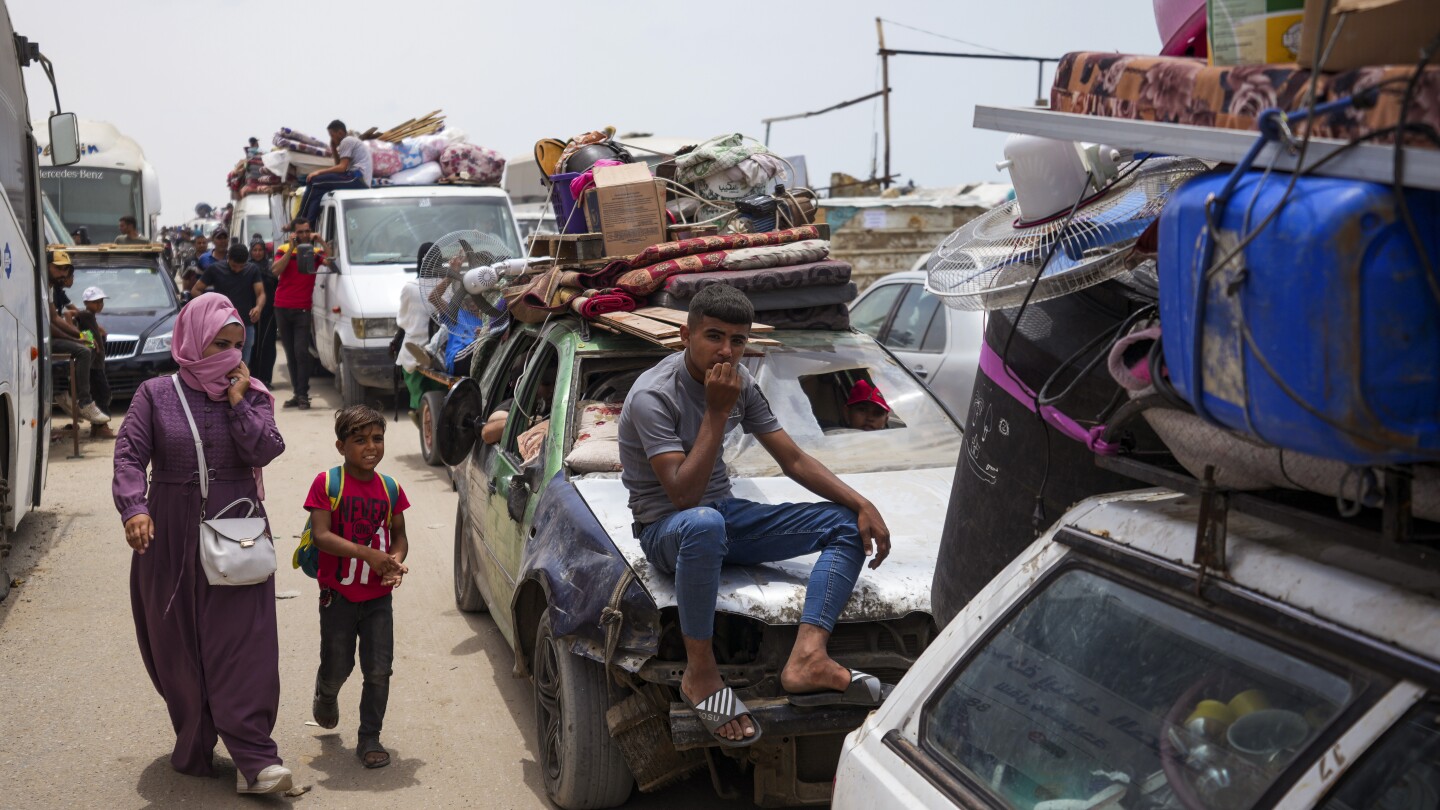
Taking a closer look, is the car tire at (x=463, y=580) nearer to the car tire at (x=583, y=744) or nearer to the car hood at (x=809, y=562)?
the car hood at (x=809, y=562)

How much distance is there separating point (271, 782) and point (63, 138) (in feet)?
20.5

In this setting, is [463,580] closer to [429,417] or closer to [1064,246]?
[429,417]

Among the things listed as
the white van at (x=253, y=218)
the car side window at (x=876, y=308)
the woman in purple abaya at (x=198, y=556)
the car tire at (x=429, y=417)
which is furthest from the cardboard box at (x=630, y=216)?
the white van at (x=253, y=218)

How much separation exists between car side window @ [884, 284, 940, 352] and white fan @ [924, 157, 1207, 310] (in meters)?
7.08

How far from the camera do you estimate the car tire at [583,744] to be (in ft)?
13.5

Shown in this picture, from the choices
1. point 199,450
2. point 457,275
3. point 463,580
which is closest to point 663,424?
point 199,450

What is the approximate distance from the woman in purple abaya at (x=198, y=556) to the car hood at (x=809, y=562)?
120cm

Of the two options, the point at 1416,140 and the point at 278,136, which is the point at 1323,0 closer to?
the point at 1416,140

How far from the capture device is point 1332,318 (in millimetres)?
1418

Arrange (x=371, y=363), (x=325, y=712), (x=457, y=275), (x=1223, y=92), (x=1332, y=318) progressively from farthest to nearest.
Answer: (x=371, y=363) < (x=457, y=275) < (x=325, y=712) < (x=1223, y=92) < (x=1332, y=318)

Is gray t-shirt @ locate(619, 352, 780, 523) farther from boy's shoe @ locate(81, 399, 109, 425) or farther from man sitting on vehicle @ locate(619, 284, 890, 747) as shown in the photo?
boy's shoe @ locate(81, 399, 109, 425)

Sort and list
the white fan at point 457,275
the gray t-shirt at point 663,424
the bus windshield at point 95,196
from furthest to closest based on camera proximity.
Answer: the bus windshield at point 95,196 → the white fan at point 457,275 → the gray t-shirt at point 663,424

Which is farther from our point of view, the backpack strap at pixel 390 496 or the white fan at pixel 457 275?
the white fan at pixel 457 275

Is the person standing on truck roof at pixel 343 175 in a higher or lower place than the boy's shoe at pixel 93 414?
higher
